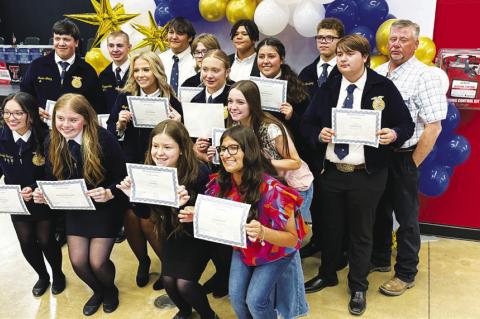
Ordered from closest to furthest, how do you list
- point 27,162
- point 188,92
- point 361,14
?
point 27,162, point 188,92, point 361,14

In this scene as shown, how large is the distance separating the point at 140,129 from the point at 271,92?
3.25 feet

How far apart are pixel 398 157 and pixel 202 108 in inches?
53.4

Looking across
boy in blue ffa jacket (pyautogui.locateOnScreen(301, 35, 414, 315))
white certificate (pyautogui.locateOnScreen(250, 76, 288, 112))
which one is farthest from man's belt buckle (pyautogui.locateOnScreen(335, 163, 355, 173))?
white certificate (pyautogui.locateOnScreen(250, 76, 288, 112))

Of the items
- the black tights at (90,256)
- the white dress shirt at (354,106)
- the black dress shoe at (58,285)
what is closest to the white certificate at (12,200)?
the black tights at (90,256)

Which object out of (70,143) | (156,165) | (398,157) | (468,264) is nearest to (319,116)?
(398,157)

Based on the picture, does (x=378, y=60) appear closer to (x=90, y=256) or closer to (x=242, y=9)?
(x=242, y=9)

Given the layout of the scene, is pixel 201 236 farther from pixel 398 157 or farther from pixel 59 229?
pixel 59 229

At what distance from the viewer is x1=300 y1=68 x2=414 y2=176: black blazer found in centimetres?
258

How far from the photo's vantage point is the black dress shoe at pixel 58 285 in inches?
126

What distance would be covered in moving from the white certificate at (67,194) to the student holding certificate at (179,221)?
1.00ft

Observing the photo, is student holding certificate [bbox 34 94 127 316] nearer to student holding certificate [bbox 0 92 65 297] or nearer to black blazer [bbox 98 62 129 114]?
student holding certificate [bbox 0 92 65 297]

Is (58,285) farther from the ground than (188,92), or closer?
closer

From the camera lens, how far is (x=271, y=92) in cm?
280

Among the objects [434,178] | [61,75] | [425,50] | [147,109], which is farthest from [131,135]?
[434,178]
